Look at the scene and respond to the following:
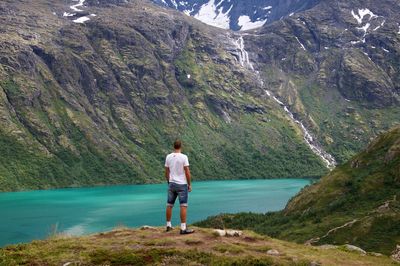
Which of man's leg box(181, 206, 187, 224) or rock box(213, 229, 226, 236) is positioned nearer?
man's leg box(181, 206, 187, 224)

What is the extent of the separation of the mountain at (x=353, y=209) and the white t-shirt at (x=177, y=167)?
1796 inches

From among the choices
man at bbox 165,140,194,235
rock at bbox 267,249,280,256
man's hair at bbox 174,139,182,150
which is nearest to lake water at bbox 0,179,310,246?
man at bbox 165,140,194,235

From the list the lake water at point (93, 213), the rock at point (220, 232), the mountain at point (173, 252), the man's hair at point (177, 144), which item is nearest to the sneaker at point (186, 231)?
the mountain at point (173, 252)

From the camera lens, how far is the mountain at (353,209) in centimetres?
7131

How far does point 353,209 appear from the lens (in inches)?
3383

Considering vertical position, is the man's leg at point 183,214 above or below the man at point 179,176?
below

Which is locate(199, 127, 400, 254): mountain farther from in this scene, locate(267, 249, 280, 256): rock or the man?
the man

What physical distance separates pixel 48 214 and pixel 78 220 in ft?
63.0

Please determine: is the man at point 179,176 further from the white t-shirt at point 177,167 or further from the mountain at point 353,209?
the mountain at point 353,209

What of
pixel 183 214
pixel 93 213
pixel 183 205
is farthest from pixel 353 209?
pixel 93 213

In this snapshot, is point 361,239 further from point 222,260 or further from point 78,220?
point 78,220

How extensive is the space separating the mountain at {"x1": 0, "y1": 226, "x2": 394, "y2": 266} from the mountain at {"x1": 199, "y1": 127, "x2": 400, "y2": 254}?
42659 millimetres

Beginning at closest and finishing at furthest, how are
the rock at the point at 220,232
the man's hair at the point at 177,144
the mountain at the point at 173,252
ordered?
the mountain at the point at 173,252
the man's hair at the point at 177,144
the rock at the point at 220,232

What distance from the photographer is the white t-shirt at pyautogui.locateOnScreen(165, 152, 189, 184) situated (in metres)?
27.6
